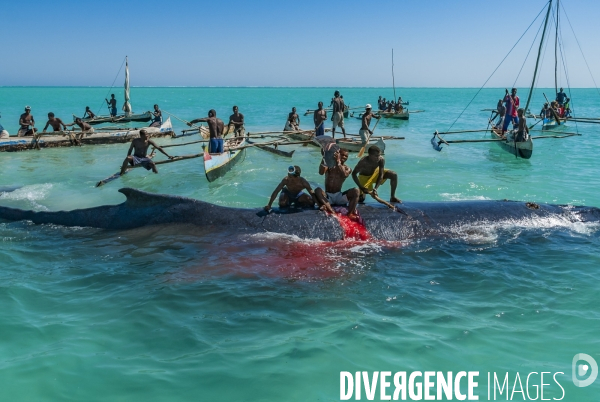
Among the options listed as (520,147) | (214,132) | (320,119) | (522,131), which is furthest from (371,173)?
(320,119)

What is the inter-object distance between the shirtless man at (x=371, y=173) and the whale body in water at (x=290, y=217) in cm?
40

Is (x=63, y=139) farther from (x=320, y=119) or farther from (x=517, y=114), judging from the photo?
(x=517, y=114)

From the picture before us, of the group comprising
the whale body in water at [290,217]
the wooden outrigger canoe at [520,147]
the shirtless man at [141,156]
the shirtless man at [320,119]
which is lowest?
the whale body in water at [290,217]

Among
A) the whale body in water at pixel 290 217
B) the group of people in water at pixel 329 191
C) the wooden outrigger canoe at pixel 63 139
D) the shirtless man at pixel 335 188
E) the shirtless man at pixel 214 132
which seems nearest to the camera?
the whale body in water at pixel 290 217

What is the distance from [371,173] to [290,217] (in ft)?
6.78

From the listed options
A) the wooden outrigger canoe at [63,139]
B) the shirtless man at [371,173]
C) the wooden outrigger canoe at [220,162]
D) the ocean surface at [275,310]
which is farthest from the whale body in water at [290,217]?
the wooden outrigger canoe at [63,139]

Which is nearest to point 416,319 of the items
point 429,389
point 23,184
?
point 429,389

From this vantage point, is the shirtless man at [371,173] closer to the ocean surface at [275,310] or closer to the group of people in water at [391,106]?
the ocean surface at [275,310]

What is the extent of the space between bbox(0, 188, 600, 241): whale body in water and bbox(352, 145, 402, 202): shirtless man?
40cm

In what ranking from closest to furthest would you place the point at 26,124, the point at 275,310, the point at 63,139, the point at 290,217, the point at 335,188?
the point at 275,310
the point at 290,217
the point at 335,188
the point at 63,139
the point at 26,124

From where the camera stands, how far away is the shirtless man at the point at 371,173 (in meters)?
9.77

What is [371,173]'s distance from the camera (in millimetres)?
9961

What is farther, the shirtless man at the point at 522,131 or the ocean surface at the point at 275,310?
the shirtless man at the point at 522,131

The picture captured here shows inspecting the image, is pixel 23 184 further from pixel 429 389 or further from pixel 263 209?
pixel 429 389
